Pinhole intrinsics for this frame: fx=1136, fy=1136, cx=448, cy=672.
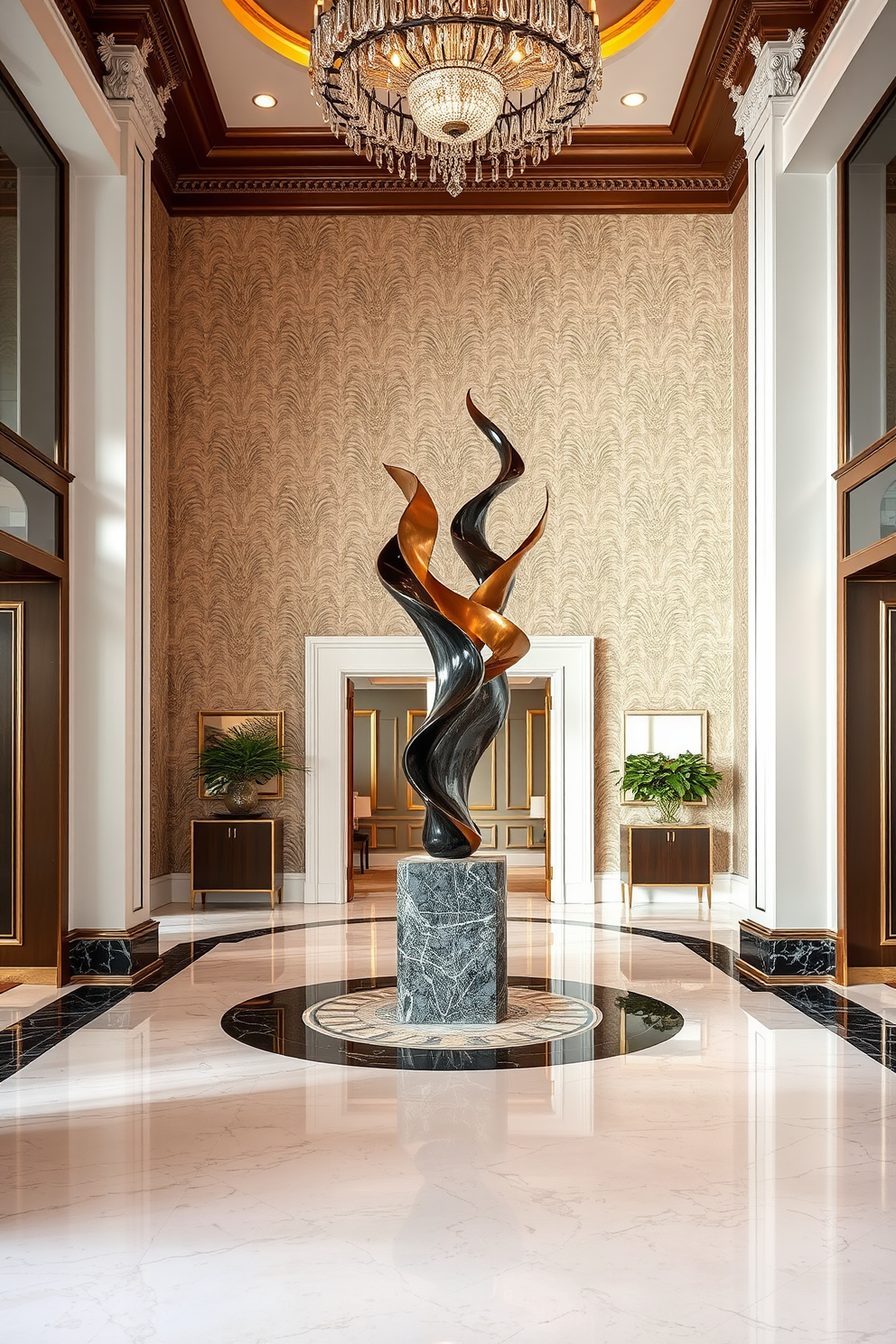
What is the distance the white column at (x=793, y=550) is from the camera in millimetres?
6695

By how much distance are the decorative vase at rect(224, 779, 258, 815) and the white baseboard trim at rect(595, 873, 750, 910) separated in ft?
10.4

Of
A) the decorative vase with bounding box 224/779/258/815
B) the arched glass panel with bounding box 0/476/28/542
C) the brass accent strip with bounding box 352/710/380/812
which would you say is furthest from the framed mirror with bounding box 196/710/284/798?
the brass accent strip with bounding box 352/710/380/812

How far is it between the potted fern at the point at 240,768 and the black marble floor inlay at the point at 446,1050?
3673 mm

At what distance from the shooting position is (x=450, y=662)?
551 cm

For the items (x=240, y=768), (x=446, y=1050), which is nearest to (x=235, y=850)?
(x=240, y=768)

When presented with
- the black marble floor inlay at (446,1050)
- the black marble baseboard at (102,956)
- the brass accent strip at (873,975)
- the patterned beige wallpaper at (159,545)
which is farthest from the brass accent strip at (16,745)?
the brass accent strip at (873,975)

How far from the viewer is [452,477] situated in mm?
10469

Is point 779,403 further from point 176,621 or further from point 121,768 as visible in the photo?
point 176,621

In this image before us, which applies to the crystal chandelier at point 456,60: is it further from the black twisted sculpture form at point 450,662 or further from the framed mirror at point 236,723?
the framed mirror at point 236,723

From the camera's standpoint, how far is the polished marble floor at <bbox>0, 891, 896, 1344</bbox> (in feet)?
8.70

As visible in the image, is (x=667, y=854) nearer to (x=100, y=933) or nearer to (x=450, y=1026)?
(x=450, y=1026)

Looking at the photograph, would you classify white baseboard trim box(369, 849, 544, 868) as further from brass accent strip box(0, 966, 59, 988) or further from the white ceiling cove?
the white ceiling cove

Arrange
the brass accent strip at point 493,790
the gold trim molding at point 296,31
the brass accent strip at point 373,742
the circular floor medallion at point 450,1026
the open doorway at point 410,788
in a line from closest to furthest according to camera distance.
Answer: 1. the circular floor medallion at point 450,1026
2. the gold trim molding at point 296,31
3. the open doorway at point 410,788
4. the brass accent strip at point 493,790
5. the brass accent strip at point 373,742

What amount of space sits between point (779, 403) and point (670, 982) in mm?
3486
